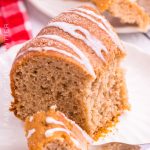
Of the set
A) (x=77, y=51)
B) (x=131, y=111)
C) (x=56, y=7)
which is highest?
(x=77, y=51)

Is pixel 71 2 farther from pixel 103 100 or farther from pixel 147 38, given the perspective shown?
pixel 103 100

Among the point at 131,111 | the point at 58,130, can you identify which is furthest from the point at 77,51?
the point at 131,111

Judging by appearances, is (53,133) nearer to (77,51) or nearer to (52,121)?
(52,121)

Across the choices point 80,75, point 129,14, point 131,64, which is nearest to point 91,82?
point 80,75

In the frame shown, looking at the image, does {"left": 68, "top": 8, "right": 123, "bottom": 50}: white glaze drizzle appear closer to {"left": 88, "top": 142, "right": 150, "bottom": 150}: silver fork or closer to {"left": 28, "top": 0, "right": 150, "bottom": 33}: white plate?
{"left": 88, "top": 142, "right": 150, "bottom": 150}: silver fork

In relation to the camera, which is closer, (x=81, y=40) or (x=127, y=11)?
(x=81, y=40)

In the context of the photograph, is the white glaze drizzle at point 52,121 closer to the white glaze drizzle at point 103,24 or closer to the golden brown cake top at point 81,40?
the golden brown cake top at point 81,40

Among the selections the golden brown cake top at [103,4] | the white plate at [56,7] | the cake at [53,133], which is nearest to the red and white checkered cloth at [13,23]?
the white plate at [56,7]
